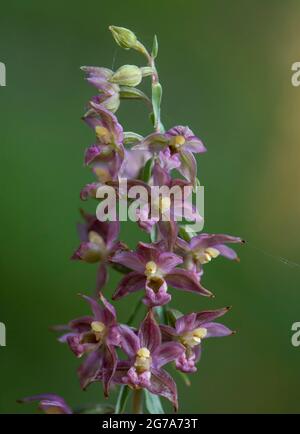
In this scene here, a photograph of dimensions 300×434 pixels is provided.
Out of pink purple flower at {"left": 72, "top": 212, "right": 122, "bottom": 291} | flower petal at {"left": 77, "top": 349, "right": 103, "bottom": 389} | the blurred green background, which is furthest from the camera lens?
the blurred green background

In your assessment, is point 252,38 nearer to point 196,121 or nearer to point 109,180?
point 196,121

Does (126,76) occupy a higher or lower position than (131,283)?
higher

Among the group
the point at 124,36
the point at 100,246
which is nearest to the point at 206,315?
the point at 100,246

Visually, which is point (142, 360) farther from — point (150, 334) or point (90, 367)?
point (90, 367)

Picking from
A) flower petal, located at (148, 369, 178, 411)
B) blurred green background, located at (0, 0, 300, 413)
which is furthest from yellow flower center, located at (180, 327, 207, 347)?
blurred green background, located at (0, 0, 300, 413)

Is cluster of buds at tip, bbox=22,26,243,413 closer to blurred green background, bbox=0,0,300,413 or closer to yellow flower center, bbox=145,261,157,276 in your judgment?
yellow flower center, bbox=145,261,157,276

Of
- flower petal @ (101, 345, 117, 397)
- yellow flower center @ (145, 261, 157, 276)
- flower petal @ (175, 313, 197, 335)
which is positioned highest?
yellow flower center @ (145, 261, 157, 276)

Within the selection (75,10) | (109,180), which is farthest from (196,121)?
(109,180)
